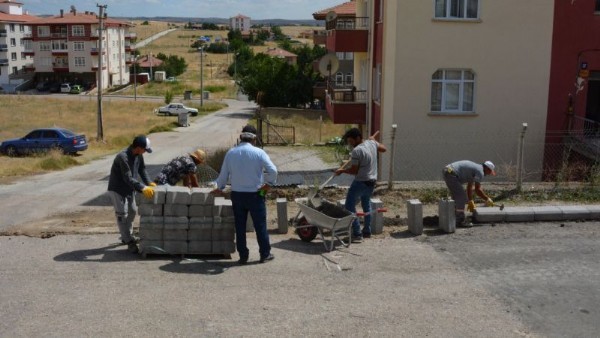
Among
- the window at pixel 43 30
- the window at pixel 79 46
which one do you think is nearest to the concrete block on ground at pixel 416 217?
the window at pixel 79 46

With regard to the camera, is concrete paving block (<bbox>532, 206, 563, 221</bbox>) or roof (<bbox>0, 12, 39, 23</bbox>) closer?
concrete paving block (<bbox>532, 206, 563, 221</bbox>)

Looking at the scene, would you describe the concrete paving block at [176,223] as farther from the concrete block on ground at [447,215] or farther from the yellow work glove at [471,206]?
the yellow work glove at [471,206]

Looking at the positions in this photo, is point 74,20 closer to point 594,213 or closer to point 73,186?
point 73,186

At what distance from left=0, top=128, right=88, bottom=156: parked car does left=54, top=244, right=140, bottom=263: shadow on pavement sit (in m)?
→ 24.3

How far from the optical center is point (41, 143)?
3222 cm

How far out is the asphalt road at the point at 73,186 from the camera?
14.4 m

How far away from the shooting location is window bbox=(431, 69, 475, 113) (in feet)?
63.3

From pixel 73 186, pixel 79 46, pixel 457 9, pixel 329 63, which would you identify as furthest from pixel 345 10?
pixel 79 46

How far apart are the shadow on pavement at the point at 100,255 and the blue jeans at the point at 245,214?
4.80 ft

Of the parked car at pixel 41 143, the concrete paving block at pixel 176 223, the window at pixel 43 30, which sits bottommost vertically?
the parked car at pixel 41 143

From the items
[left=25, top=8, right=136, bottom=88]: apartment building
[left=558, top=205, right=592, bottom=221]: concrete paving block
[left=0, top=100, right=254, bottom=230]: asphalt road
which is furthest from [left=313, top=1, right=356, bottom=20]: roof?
[left=25, top=8, right=136, bottom=88]: apartment building

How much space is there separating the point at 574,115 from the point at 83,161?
21.1 m

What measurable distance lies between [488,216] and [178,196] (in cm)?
511

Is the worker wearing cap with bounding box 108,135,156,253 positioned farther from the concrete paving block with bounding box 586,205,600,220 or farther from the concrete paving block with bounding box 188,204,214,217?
the concrete paving block with bounding box 586,205,600,220
